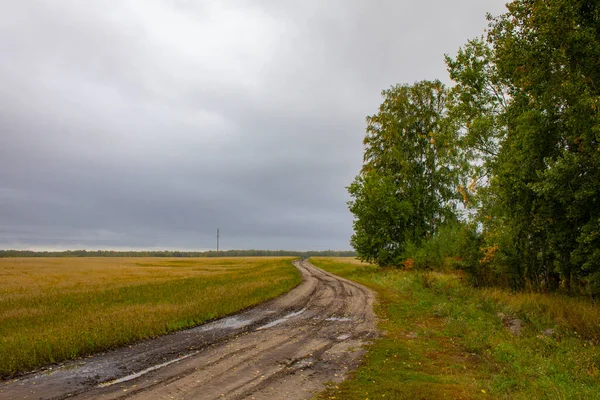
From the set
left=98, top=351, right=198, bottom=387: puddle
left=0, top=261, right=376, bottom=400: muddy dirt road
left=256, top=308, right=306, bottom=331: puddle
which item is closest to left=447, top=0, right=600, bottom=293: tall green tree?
left=0, top=261, right=376, bottom=400: muddy dirt road

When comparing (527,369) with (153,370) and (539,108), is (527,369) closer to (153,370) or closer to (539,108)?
(153,370)

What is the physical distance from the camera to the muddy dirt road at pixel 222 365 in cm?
743

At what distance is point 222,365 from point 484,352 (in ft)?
25.4

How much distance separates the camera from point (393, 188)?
41594mm

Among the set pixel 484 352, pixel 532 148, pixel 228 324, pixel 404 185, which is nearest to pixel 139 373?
pixel 228 324

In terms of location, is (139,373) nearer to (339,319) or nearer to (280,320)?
(280,320)

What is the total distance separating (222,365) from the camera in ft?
30.0

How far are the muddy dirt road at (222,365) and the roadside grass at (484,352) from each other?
0.89 metres

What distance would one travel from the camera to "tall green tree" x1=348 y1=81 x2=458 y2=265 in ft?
133

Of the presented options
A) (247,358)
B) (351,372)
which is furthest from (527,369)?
(247,358)

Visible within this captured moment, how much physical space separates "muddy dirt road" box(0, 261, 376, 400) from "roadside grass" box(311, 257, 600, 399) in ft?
2.92

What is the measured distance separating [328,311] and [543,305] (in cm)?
942

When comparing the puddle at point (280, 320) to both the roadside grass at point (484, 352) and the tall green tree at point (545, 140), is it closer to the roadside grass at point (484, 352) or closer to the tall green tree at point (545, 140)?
the roadside grass at point (484, 352)

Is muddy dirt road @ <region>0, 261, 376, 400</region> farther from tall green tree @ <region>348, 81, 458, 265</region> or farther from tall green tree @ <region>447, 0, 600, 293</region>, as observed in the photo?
tall green tree @ <region>348, 81, 458, 265</region>
